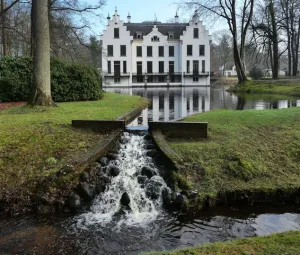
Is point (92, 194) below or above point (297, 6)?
below

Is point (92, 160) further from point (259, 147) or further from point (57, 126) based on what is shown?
point (259, 147)

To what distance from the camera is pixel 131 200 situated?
6.07 m

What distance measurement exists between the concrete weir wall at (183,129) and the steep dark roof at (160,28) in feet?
161

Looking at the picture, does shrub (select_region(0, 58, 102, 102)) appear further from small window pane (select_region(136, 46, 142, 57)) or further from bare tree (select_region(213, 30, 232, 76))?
bare tree (select_region(213, 30, 232, 76))

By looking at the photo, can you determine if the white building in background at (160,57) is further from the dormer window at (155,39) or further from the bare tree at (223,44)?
the bare tree at (223,44)

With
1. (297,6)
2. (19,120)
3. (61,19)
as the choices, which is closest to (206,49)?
(297,6)

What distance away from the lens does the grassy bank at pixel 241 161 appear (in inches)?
237

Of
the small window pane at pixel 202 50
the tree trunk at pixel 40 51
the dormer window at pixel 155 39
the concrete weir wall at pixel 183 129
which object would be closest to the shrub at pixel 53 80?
the tree trunk at pixel 40 51

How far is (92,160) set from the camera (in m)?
6.70

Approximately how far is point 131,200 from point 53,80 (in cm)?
1199

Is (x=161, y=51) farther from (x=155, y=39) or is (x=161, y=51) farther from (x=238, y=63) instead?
(x=238, y=63)

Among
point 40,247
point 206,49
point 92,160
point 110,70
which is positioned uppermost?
point 206,49

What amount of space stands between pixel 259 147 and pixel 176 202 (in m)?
2.79

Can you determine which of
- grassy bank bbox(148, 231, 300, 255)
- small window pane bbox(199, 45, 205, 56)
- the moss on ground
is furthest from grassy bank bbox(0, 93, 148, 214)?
small window pane bbox(199, 45, 205, 56)
